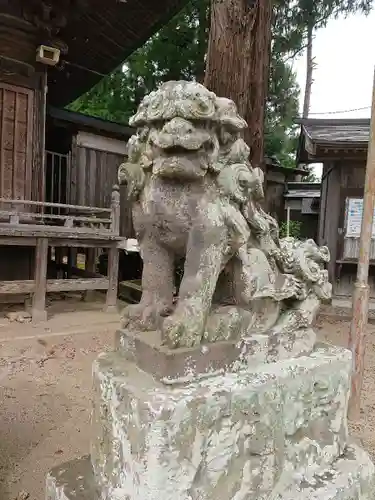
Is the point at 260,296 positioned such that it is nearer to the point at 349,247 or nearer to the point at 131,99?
the point at 349,247

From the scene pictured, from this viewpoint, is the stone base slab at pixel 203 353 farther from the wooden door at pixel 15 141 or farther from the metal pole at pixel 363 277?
the wooden door at pixel 15 141

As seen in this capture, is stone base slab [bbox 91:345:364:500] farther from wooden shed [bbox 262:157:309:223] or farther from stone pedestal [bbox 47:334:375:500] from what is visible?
wooden shed [bbox 262:157:309:223]

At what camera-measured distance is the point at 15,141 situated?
20.8 feet

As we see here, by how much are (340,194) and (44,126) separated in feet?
17.0

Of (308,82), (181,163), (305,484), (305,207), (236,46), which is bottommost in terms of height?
(305,484)

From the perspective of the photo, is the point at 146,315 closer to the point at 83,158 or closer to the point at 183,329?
the point at 183,329

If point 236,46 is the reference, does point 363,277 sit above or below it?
below

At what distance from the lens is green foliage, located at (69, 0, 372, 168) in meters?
8.32

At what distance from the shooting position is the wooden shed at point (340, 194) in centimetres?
713

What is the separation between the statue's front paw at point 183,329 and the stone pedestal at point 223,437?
11 centimetres

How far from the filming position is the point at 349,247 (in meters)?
7.50

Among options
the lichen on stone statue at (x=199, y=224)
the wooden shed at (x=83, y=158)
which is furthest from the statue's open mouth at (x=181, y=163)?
the wooden shed at (x=83, y=158)

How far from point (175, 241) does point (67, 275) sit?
6.85 metres

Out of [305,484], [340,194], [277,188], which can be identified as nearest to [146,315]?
[305,484]
